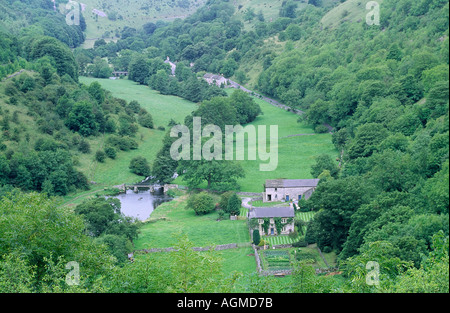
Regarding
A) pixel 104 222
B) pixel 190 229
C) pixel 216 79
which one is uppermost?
pixel 216 79

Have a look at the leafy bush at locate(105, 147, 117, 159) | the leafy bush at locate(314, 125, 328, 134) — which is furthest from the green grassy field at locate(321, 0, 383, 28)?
the leafy bush at locate(105, 147, 117, 159)

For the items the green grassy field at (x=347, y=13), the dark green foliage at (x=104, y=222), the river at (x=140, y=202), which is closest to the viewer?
the dark green foliage at (x=104, y=222)

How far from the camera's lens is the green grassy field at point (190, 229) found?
155 ft

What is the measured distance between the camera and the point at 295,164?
71.6 meters

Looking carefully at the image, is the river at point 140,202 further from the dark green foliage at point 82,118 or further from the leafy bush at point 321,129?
the leafy bush at point 321,129

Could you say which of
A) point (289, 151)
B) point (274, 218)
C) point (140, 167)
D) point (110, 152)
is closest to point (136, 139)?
point (110, 152)

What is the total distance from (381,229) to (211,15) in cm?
17071

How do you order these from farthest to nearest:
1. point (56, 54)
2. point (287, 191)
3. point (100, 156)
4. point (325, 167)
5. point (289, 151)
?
point (56, 54) → point (289, 151) → point (100, 156) → point (325, 167) → point (287, 191)

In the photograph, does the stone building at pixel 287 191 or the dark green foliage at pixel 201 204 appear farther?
the stone building at pixel 287 191

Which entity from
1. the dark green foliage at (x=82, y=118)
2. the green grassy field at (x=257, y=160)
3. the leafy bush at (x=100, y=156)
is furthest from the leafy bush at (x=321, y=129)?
the dark green foliage at (x=82, y=118)

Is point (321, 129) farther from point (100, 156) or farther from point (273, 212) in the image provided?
point (273, 212)

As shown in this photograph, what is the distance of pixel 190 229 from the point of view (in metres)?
50.5

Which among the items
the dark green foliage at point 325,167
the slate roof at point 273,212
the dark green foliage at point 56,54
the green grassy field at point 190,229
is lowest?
the green grassy field at point 190,229
